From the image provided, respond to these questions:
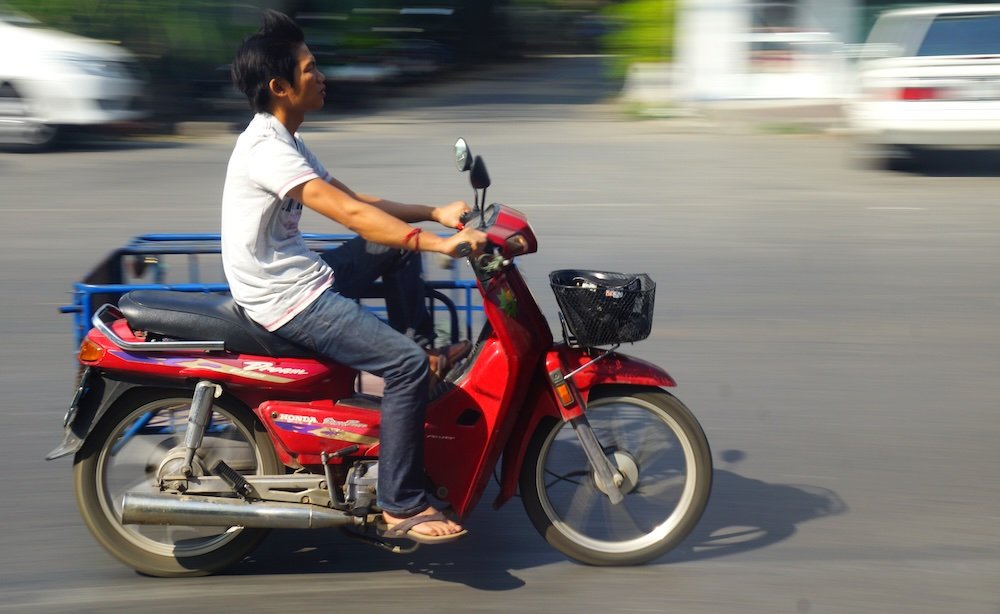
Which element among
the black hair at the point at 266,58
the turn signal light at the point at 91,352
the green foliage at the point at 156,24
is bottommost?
the turn signal light at the point at 91,352

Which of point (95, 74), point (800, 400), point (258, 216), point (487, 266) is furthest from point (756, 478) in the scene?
point (95, 74)

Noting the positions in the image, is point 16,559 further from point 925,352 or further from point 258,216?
point 925,352

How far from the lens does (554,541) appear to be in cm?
404

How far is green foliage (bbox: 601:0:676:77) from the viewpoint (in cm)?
1764

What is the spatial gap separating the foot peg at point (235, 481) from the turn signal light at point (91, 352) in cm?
52

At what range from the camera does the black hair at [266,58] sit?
367 cm

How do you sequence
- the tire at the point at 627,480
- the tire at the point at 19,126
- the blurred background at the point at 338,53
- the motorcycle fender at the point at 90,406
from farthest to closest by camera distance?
the blurred background at the point at 338,53, the tire at the point at 19,126, the tire at the point at 627,480, the motorcycle fender at the point at 90,406

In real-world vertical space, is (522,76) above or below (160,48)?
above

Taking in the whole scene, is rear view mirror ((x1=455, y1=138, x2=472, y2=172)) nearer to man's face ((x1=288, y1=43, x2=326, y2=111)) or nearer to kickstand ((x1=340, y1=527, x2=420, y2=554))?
man's face ((x1=288, y1=43, x2=326, y2=111))

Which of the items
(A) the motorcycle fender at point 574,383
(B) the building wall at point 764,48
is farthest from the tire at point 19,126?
(A) the motorcycle fender at point 574,383

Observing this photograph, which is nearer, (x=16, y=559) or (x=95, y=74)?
(x=16, y=559)

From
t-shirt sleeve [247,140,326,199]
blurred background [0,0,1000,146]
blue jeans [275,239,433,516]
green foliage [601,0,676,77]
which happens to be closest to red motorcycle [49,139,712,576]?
blue jeans [275,239,433,516]

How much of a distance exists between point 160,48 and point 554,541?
13.6 meters

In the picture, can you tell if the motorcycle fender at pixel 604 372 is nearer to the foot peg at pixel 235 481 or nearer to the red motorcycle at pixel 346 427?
the red motorcycle at pixel 346 427
